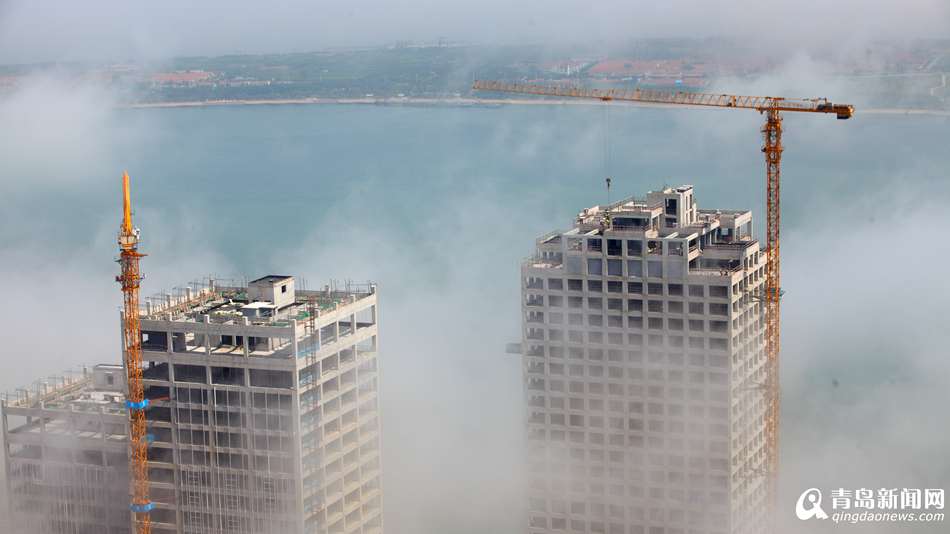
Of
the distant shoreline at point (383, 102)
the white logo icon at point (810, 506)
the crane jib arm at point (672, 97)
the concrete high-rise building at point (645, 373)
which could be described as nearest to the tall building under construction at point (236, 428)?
the concrete high-rise building at point (645, 373)

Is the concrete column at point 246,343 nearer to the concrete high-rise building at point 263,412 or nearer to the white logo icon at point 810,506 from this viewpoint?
the concrete high-rise building at point 263,412

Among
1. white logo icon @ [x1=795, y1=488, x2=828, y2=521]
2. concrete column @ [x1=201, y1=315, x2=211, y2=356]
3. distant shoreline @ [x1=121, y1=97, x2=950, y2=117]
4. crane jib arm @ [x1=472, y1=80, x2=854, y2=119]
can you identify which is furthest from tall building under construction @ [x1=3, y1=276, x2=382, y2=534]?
A: distant shoreline @ [x1=121, y1=97, x2=950, y2=117]

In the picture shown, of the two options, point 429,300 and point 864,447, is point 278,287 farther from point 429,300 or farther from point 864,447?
point 429,300

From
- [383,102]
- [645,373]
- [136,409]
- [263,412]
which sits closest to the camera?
[263,412]

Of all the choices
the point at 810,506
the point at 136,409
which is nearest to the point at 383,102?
the point at 810,506

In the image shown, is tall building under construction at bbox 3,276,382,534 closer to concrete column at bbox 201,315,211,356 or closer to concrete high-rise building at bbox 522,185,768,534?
concrete column at bbox 201,315,211,356

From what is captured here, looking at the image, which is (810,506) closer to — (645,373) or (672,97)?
(645,373)

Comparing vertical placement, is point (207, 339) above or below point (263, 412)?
above
